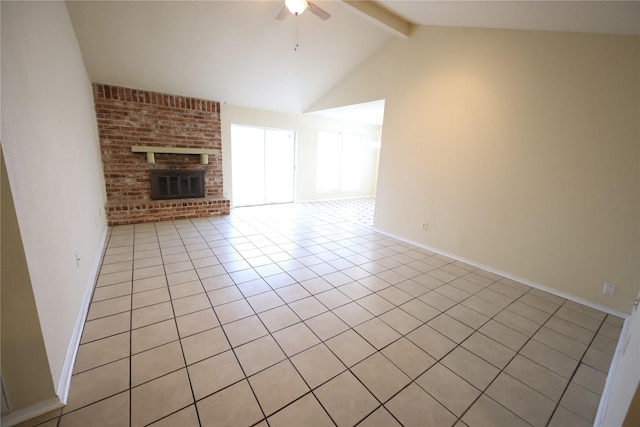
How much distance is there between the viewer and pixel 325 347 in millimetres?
1810

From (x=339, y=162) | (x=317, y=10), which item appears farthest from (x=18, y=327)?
(x=339, y=162)

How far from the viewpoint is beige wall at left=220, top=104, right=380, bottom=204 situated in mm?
5547

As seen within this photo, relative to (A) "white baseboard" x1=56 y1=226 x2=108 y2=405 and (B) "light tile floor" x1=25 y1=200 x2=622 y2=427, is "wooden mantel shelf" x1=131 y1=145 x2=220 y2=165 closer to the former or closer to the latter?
(B) "light tile floor" x1=25 y1=200 x2=622 y2=427

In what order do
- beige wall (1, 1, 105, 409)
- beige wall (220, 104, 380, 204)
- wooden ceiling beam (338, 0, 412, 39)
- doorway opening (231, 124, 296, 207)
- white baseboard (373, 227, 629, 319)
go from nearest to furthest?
beige wall (1, 1, 105, 409) → white baseboard (373, 227, 629, 319) → wooden ceiling beam (338, 0, 412, 39) → beige wall (220, 104, 380, 204) → doorway opening (231, 124, 296, 207)

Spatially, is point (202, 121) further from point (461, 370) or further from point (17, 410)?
point (461, 370)

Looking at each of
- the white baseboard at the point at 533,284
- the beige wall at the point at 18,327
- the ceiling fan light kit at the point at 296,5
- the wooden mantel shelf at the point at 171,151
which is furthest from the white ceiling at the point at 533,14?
the wooden mantel shelf at the point at 171,151

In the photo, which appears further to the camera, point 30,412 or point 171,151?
point 171,151

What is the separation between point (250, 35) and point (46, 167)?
3.02m

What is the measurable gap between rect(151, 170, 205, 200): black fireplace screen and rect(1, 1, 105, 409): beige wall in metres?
2.40

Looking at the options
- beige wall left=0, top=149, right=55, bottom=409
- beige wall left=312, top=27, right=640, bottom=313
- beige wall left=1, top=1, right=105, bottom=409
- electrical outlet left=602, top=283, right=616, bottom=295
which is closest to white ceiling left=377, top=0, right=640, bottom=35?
beige wall left=312, top=27, right=640, bottom=313

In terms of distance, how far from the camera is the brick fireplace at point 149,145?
433cm

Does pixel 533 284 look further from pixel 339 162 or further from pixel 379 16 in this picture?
pixel 339 162

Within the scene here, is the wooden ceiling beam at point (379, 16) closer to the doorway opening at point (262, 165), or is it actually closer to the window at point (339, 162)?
the doorway opening at point (262, 165)

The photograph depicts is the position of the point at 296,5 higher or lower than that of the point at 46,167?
higher
